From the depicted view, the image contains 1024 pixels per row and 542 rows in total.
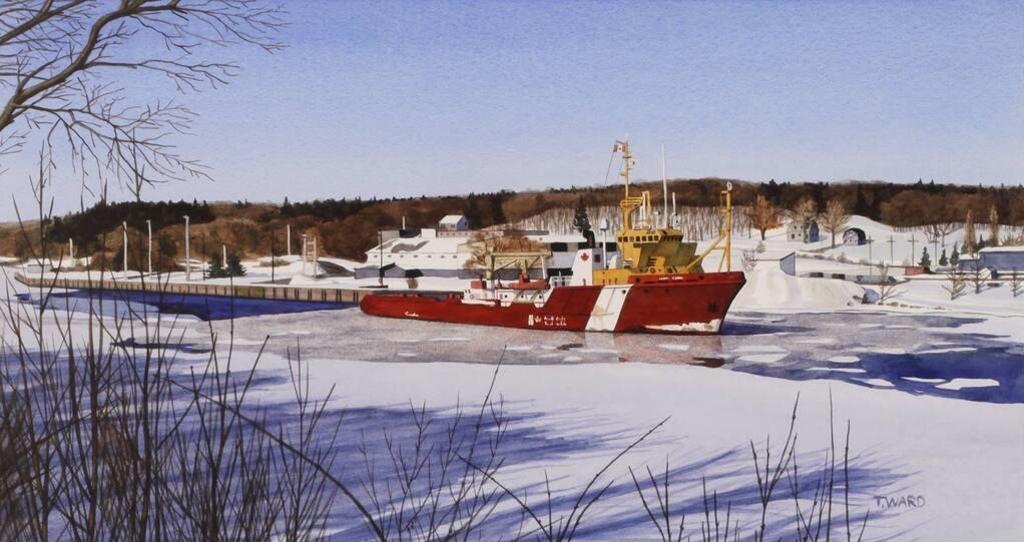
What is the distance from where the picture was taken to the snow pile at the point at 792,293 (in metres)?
18.5

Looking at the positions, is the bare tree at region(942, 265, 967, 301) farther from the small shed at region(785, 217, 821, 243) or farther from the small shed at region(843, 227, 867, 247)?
the small shed at region(785, 217, 821, 243)

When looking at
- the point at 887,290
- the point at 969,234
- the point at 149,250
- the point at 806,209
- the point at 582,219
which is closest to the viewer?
the point at 149,250

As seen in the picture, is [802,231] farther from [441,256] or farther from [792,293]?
[441,256]

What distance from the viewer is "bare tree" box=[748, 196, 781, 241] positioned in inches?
1147

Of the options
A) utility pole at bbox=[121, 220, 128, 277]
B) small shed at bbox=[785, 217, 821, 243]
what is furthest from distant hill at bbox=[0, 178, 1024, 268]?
small shed at bbox=[785, 217, 821, 243]

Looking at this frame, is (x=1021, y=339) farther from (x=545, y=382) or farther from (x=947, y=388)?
(x=545, y=382)

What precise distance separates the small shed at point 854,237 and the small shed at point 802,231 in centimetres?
119

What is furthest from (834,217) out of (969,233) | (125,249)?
(125,249)

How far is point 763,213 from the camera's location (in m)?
29.4

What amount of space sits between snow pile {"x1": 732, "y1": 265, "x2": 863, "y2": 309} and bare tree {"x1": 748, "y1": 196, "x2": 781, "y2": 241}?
8988 millimetres

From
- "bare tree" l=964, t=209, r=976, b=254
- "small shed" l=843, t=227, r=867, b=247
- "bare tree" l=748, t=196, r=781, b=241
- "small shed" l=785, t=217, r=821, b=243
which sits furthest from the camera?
"small shed" l=785, t=217, r=821, b=243

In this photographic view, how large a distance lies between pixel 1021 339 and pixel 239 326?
451 inches

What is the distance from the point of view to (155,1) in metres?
4.23

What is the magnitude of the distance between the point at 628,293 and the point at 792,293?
7359 millimetres
